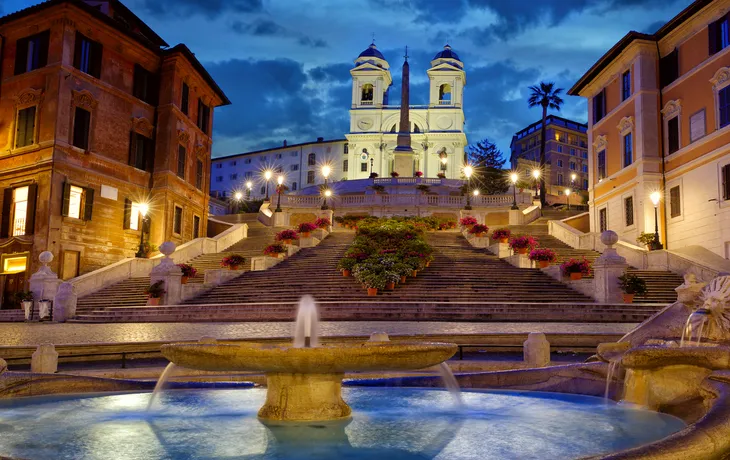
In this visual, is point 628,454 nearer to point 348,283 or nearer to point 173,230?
point 348,283

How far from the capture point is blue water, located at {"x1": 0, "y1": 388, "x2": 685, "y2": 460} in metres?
4.91

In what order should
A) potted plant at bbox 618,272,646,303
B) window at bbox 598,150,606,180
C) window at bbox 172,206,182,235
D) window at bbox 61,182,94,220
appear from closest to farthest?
potted plant at bbox 618,272,646,303, window at bbox 61,182,94,220, window at bbox 172,206,182,235, window at bbox 598,150,606,180

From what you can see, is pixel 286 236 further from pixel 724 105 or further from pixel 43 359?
pixel 43 359

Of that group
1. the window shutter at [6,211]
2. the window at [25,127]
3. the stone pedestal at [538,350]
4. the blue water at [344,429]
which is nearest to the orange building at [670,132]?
the stone pedestal at [538,350]

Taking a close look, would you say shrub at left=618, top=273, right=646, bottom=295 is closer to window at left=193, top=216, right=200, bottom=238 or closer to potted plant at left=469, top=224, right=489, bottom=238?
potted plant at left=469, top=224, right=489, bottom=238

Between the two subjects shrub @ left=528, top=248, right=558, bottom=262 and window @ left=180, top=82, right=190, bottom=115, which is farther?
window @ left=180, top=82, right=190, bottom=115

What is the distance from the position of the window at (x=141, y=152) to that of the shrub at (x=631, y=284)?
26.0m

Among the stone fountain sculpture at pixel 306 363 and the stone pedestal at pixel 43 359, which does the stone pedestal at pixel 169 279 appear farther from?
the stone fountain sculpture at pixel 306 363

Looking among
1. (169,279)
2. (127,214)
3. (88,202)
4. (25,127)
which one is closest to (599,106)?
(169,279)

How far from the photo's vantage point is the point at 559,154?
10100cm

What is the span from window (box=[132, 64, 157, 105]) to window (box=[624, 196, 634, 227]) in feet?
90.1

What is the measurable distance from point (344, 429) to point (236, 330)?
1111cm

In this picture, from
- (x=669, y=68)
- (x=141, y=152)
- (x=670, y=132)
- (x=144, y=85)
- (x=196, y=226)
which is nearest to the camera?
(x=670, y=132)

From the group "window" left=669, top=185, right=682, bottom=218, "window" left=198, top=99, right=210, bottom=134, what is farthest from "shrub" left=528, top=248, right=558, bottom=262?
"window" left=198, top=99, right=210, bottom=134
